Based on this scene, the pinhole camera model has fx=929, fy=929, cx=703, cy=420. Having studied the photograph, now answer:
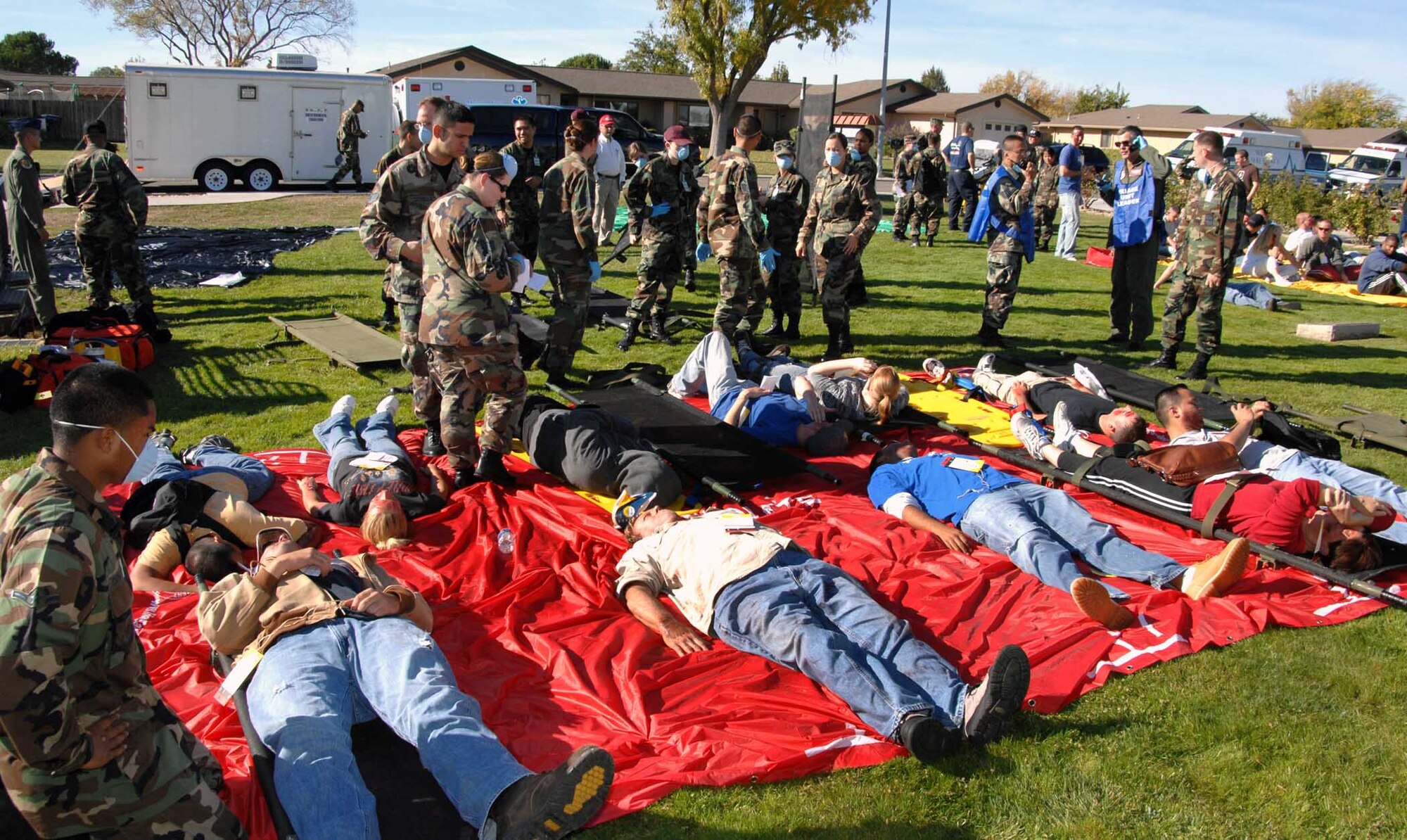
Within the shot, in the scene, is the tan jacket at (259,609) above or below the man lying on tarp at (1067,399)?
below

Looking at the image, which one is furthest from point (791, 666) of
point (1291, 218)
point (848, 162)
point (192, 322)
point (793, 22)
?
point (793, 22)

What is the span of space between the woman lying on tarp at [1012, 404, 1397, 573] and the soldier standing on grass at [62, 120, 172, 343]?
8877 mm

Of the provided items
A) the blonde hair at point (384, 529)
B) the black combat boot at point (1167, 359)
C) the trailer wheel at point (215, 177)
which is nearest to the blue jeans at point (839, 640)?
the blonde hair at point (384, 529)

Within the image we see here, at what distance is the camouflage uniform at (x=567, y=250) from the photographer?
8.30 meters

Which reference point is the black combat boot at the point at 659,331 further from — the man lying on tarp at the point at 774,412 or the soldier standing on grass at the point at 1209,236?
the soldier standing on grass at the point at 1209,236

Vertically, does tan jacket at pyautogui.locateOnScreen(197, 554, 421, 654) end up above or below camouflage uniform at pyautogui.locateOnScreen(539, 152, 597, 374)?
below

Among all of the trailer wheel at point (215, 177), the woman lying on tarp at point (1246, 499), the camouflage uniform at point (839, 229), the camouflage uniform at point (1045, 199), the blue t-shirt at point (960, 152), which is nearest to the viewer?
the woman lying on tarp at point (1246, 499)

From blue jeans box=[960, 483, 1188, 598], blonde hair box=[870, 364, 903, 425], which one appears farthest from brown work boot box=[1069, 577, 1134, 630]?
blonde hair box=[870, 364, 903, 425]

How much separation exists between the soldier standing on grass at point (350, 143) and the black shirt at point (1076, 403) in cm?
1868

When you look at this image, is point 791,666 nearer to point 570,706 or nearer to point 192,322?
point 570,706

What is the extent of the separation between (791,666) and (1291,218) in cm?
2303

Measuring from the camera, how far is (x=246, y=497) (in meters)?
5.52

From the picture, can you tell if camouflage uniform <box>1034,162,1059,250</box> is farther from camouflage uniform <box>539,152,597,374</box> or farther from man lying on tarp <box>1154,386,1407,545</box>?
man lying on tarp <box>1154,386,1407,545</box>

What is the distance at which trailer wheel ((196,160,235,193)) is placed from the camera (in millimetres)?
22734
